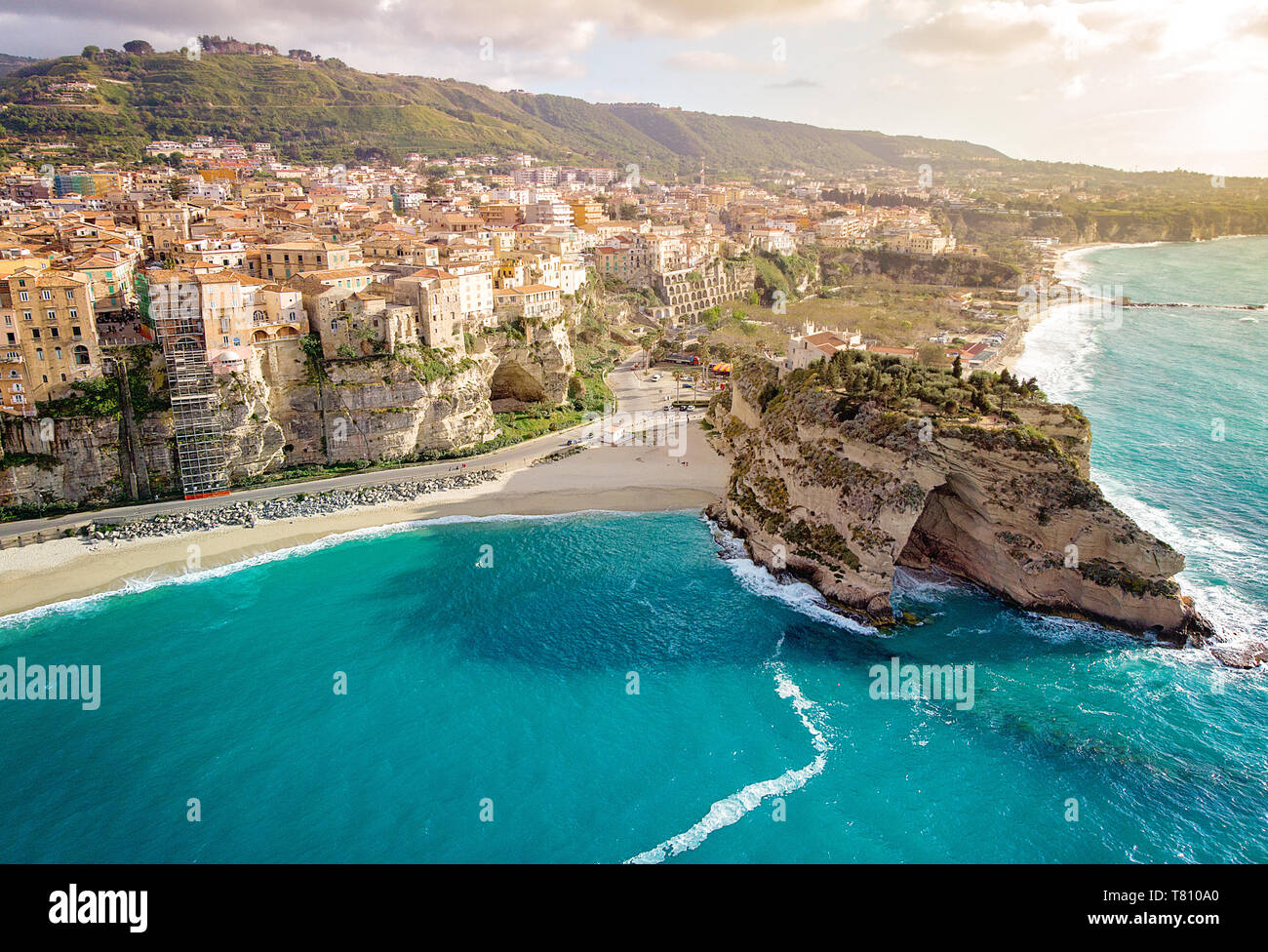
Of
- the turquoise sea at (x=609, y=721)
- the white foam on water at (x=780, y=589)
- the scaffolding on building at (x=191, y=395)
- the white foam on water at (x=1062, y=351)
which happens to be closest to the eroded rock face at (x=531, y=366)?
the scaffolding on building at (x=191, y=395)

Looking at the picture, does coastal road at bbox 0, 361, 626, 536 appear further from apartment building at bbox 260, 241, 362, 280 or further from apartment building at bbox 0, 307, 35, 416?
apartment building at bbox 260, 241, 362, 280

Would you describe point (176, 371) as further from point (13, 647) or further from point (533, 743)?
point (533, 743)

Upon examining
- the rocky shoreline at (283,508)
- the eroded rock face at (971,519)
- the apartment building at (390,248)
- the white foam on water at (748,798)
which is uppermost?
the apartment building at (390,248)

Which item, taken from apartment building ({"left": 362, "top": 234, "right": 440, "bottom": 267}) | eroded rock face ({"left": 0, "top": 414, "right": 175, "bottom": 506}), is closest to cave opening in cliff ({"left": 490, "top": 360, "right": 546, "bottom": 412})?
apartment building ({"left": 362, "top": 234, "right": 440, "bottom": 267})

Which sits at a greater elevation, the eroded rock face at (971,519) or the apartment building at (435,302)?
the apartment building at (435,302)

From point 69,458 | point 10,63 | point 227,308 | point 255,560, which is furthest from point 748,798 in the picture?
point 10,63

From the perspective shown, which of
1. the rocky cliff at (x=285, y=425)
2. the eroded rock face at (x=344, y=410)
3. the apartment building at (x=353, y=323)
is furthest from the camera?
the apartment building at (x=353, y=323)

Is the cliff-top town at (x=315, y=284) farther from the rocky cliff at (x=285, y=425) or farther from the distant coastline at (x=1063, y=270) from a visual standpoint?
the distant coastline at (x=1063, y=270)

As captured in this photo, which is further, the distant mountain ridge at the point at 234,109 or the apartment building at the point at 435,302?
the distant mountain ridge at the point at 234,109

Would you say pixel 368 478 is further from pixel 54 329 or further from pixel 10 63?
pixel 10 63
